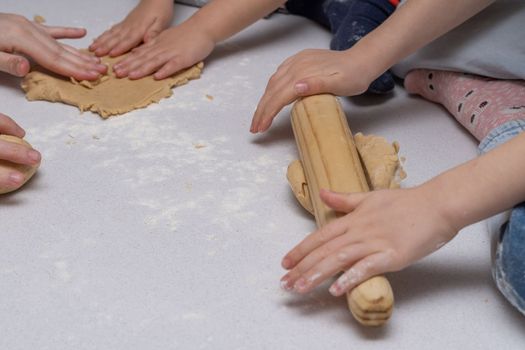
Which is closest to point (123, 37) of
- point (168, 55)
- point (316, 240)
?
point (168, 55)

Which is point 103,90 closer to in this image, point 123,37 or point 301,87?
point 123,37

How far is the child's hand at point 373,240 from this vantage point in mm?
868

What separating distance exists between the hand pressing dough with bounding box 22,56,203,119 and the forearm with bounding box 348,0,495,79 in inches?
14.8

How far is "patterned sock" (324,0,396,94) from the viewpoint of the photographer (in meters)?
1.38

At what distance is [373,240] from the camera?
0.88m

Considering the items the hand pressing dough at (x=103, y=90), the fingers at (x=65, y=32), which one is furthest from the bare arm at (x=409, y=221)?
the fingers at (x=65, y=32)

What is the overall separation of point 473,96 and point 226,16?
1.65ft

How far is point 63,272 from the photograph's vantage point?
1.00 metres

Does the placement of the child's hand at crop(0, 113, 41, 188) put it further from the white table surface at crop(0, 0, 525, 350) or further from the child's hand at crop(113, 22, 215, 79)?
the child's hand at crop(113, 22, 215, 79)

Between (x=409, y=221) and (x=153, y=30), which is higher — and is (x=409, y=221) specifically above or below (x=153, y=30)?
above

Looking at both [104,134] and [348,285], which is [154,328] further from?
[104,134]

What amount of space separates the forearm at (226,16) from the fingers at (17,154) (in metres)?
0.49

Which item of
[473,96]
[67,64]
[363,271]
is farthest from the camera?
[67,64]

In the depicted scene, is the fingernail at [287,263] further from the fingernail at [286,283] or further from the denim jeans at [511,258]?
the denim jeans at [511,258]
